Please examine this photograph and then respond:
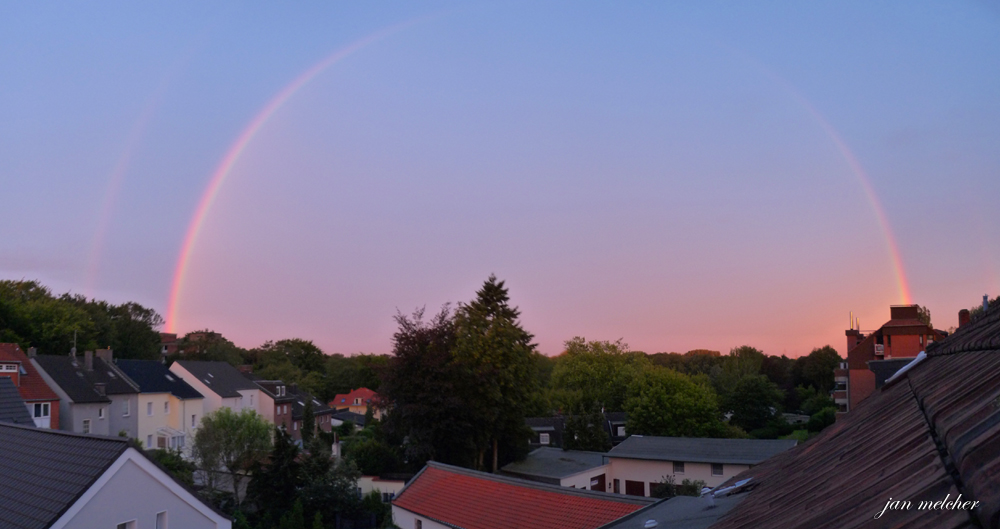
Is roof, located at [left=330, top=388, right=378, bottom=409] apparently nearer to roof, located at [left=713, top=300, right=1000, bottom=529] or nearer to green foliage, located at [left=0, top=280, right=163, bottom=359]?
green foliage, located at [left=0, top=280, right=163, bottom=359]

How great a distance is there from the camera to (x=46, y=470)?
14492 mm

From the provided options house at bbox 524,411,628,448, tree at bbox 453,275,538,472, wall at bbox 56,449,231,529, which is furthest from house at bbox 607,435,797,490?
wall at bbox 56,449,231,529

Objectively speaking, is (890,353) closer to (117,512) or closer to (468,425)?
(468,425)

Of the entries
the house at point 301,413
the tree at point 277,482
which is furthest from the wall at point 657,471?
the house at point 301,413

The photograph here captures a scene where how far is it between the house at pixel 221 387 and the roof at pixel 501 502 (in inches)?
1235

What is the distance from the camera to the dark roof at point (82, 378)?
44812mm

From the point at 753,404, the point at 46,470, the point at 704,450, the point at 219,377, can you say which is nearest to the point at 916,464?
the point at 46,470

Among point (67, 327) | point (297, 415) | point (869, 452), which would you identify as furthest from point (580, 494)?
point (67, 327)

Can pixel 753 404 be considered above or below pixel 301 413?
below

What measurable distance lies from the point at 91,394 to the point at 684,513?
164 feet

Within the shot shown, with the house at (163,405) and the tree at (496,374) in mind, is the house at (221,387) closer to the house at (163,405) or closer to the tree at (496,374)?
the house at (163,405)

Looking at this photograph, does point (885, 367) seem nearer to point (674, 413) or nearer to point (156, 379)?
point (674, 413)

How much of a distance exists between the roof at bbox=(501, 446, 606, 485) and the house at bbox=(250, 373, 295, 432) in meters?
30.2

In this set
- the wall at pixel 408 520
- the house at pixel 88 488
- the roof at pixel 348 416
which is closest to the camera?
the house at pixel 88 488
